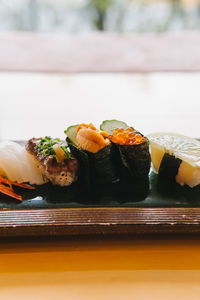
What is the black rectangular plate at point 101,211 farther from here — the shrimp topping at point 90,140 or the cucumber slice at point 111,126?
the cucumber slice at point 111,126

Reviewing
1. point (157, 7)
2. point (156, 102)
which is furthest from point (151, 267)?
point (157, 7)

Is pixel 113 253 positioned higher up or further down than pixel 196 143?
further down

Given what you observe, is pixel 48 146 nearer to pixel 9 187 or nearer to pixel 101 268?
pixel 9 187

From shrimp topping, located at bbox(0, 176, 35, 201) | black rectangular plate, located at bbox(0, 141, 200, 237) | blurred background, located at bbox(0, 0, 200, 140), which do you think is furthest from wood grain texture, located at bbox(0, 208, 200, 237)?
blurred background, located at bbox(0, 0, 200, 140)

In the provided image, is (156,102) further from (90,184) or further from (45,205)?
(45,205)

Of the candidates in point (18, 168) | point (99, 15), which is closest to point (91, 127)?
point (18, 168)

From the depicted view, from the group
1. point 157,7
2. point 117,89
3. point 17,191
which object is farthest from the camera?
point 157,7
